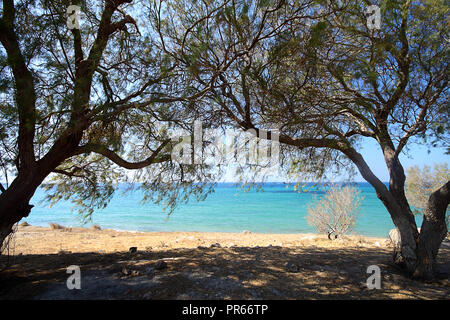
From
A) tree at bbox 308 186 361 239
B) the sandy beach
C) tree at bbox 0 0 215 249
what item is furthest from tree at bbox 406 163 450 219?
tree at bbox 0 0 215 249

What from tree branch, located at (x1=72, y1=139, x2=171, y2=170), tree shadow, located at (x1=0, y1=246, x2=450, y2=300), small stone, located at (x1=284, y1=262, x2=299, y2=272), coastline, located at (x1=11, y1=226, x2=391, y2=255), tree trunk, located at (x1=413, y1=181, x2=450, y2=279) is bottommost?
coastline, located at (x1=11, y1=226, x2=391, y2=255)

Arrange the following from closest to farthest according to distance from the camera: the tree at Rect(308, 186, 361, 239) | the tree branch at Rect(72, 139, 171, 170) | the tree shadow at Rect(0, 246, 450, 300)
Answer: the tree shadow at Rect(0, 246, 450, 300) < the tree branch at Rect(72, 139, 171, 170) < the tree at Rect(308, 186, 361, 239)

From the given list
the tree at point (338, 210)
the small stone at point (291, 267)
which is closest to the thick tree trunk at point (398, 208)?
the small stone at point (291, 267)

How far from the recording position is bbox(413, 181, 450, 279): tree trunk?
12.4ft

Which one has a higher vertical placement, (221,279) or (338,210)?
(338,210)

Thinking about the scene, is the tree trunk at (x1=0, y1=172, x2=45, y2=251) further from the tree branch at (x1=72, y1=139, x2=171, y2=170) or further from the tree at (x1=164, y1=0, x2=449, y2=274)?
the tree at (x1=164, y1=0, x2=449, y2=274)

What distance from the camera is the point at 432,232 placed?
3854 mm

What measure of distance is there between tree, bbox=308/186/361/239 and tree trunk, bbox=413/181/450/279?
630 cm

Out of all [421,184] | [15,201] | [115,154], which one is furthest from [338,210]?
[15,201]

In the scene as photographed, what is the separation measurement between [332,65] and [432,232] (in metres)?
2.83

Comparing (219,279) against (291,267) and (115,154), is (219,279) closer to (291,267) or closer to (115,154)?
(291,267)

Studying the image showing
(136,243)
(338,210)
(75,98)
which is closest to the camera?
(75,98)

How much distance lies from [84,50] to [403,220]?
19.3ft

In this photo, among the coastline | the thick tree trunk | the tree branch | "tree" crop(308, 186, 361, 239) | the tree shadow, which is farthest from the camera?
"tree" crop(308, 186, 361, 239)
